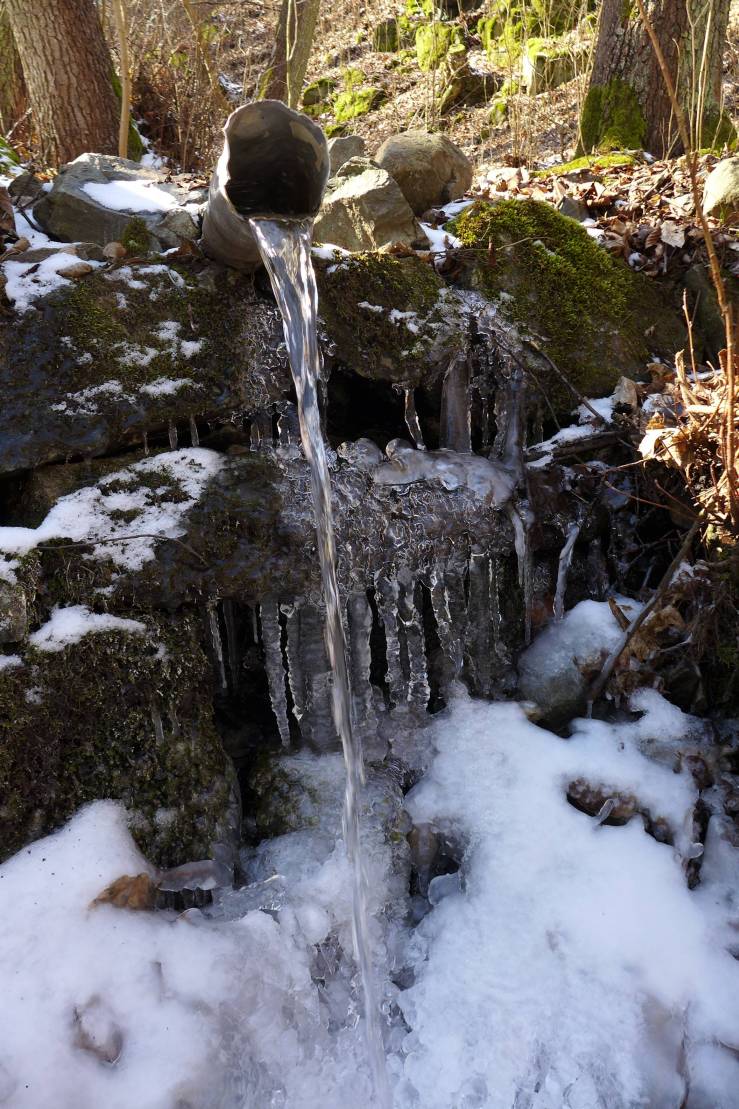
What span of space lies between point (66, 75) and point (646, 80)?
3.98m

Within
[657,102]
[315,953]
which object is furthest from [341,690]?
[657,102]

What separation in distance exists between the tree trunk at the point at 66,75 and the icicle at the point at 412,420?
341cm

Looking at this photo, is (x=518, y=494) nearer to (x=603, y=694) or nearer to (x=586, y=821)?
(x=603, y=694)

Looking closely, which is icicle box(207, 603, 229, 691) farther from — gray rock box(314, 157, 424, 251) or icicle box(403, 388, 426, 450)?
gray rock box(314, 157, 424, 251)

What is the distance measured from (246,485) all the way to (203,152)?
4.33m

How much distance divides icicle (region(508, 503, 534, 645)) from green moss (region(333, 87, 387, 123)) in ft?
31.2

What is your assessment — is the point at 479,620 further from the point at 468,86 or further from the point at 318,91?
the point at 318,91

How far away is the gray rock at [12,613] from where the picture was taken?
2.23m

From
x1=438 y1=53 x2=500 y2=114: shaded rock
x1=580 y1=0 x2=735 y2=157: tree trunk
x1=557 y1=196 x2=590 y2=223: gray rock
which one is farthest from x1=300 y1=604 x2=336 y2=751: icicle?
x1=438 y1=53 x2=500 y2=114: shaded rock

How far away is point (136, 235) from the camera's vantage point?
10.6 feet

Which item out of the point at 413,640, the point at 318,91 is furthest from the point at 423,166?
the point at 318,91

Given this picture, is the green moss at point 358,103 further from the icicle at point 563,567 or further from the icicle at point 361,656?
the icicle at point 361,656

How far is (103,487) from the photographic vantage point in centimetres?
261

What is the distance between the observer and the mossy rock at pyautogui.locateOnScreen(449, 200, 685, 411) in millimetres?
3477
